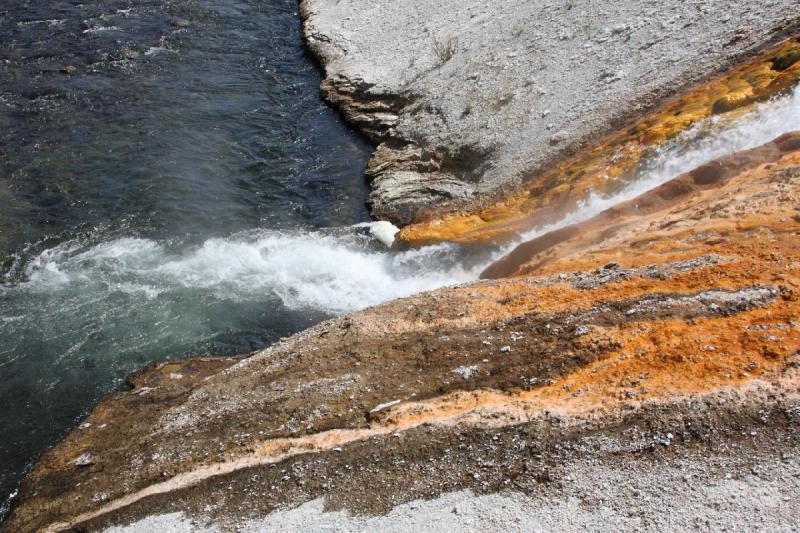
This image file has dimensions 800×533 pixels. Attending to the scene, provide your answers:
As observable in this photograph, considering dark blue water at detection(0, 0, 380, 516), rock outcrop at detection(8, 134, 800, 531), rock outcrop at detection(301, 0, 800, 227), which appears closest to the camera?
rock outcrop at detection(8, 134, 800, 531)

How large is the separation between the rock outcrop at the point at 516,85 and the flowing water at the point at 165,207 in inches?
56.6

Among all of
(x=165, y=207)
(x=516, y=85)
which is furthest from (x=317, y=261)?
(x=516, y=85)

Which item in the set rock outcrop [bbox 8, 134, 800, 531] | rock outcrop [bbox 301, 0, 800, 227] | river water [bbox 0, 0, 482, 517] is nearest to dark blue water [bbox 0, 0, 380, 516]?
river water [bbox 0, 0, 482, 517]

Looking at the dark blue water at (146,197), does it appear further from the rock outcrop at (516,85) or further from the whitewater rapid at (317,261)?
the rock outcrop at (516,85)

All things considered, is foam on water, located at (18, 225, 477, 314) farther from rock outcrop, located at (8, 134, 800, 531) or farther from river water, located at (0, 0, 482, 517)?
rock outcrop, located at (8, 134, 800, 531)

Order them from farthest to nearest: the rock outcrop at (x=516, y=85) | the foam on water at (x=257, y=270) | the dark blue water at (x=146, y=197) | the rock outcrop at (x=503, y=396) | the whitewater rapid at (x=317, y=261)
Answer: the rock outcrop at (x=516, y=85), the foam on water at (x=257, y=270), the whitewater rapid at (x=317, y=261), the dark blue water at (x=146, y=197), the rock outcrop at (x=503, y=396)

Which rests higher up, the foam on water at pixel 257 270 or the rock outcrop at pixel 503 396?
the rock outcrop at pixel 503 396

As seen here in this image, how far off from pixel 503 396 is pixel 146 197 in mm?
12686

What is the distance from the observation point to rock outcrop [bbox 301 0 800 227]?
16219mm

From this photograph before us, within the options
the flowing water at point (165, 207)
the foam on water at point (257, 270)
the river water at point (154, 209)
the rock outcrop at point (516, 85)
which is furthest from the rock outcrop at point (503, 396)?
the rock outcrop at point (516, 85)

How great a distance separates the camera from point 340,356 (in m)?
10.5

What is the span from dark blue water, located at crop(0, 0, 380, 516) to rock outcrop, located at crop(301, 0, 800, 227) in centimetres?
162

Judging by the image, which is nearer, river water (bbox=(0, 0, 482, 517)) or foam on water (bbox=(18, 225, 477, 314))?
river water (bbox=(0, 0, 482, 517))

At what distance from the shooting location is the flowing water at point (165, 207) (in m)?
13.2
